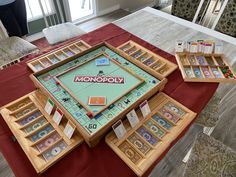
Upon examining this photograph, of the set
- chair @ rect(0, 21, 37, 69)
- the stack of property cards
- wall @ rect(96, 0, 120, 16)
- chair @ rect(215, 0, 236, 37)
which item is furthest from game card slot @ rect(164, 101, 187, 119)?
wall @ rect(96, 0, 120, 16)

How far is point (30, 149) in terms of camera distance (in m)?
0.84

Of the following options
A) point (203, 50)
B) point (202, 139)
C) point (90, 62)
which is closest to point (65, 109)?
point (90, 62)

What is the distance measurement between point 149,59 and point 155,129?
1.86 ft

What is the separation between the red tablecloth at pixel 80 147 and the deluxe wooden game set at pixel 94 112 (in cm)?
4

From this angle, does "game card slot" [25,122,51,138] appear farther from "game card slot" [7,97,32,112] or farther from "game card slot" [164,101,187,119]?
"game card slot" [164,101,187,119]

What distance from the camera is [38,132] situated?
913 millimetres

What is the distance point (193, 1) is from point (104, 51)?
5.46ft

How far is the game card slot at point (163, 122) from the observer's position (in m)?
0.95

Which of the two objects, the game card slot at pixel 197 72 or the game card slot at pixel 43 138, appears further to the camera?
the game card slot at pixel 197 72

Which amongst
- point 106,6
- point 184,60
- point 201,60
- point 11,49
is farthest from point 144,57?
point 106,6

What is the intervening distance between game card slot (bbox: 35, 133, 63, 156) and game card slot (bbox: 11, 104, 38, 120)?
0.61 ft

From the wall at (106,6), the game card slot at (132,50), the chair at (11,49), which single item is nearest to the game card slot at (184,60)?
the game card slot at (132,50)

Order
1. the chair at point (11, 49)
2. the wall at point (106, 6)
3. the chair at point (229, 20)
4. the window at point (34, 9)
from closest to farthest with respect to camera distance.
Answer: the chair at point (11, 49) < the chair at point (229, 20) < the window at point (34, 9) < the wall at point (106, 6)

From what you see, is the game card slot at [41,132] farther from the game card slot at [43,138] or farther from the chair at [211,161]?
the chair at [211,161]
